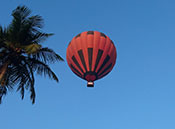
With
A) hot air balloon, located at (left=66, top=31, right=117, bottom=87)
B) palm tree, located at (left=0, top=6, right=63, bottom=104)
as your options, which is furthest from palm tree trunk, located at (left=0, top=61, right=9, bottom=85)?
hot air balloon, located at (left=66, top=31, right=117, bottom=87)

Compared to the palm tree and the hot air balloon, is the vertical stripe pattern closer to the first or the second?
the hot air balloon

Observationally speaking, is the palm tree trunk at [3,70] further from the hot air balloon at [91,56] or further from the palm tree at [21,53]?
the hot air balloon at [91,56]

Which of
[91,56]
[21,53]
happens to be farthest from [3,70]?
[91,56]

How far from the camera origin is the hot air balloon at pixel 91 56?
31.6 m

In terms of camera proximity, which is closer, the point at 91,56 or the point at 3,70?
the point at 3,70

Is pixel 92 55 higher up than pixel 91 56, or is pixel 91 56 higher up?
pixel 92 55

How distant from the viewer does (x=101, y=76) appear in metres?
32.5

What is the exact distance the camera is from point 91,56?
A: 104ft

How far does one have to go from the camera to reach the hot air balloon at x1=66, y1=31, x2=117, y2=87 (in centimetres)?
3162

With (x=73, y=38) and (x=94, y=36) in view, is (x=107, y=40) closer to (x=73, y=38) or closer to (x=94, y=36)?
(x=94, y=36)

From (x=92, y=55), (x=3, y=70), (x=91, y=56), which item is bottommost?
(x=3, y=70)

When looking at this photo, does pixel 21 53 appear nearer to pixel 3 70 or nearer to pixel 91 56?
pixel 3 70

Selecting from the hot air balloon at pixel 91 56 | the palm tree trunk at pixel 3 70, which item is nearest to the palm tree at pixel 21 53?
the palm tree trunk at pixel 3 70

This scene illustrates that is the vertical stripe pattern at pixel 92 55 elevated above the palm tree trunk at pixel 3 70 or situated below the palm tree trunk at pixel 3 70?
above
